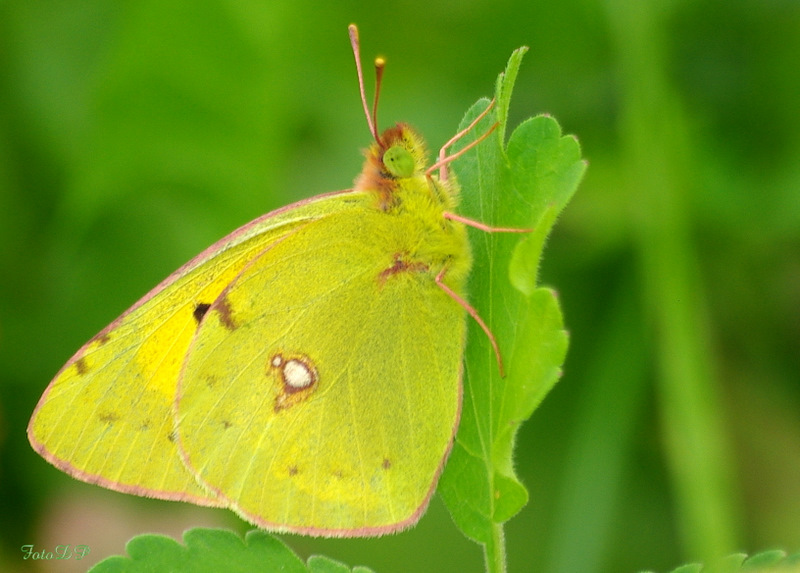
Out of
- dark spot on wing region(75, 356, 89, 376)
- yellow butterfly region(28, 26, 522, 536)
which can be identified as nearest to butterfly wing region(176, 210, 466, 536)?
yellow butterfly region(28, 26, 522, 536)

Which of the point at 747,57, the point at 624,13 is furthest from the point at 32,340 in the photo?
the point at 747,57

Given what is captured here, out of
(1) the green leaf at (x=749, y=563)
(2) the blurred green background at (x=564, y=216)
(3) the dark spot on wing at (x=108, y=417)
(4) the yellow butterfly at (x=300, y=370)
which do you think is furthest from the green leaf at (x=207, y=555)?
(2) the blurred green background at (x=564, y=216)

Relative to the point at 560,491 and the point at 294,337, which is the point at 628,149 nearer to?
the point at 560,491

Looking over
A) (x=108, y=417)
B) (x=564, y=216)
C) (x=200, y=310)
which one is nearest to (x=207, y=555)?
(x=108, y=417)

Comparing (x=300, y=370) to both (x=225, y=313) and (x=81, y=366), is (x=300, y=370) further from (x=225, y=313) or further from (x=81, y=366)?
(x=81, y=366)

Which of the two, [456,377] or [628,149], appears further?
[628,149]

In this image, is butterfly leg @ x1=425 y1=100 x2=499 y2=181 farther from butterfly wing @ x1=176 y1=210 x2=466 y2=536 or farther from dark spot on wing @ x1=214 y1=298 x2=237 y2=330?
dark spot on wing @ x1=214 y1=298 x2=237 y2=330

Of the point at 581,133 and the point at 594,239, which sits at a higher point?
the point at 581,133
